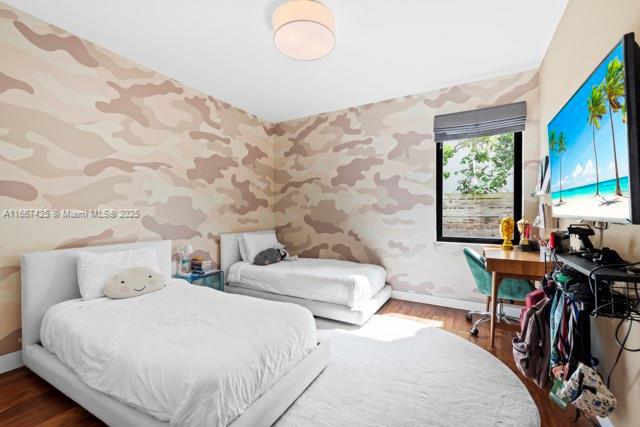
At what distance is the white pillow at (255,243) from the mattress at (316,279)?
0.16m

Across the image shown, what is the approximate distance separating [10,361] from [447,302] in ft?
13.9

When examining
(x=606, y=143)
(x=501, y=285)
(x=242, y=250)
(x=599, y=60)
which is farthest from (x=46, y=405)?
(x=599, y=60)

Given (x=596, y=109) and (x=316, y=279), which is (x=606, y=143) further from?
(x=316, y=279)

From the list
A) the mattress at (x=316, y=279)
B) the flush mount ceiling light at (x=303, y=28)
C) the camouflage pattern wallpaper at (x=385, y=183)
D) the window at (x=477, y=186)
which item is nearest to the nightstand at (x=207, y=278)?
the mattress at (x=316, y=279)

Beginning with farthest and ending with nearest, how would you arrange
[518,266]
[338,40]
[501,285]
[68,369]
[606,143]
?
[501,285] < [338,40] < [518,266] < [68,369] < [606,143]

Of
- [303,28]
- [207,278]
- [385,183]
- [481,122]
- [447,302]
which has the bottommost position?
[447,302]

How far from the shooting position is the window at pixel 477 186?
3.36m

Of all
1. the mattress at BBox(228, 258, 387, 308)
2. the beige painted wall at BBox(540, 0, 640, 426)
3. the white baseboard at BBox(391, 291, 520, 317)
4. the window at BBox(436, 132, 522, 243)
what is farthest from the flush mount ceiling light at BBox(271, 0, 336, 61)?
the white baseboard at BBox(391, 291, 520, 317)

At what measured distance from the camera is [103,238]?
8.91 ft

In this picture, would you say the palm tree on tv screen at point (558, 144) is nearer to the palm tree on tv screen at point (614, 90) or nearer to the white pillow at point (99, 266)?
the palm tree on tv screen at point (614, 90)

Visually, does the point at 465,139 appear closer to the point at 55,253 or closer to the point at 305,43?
the point at 305,43

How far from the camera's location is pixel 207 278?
3.46 metres

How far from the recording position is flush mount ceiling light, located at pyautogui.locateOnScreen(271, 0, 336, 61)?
205 cm

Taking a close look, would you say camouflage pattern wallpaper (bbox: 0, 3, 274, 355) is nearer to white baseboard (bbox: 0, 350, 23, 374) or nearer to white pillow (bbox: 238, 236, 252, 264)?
white baseboard (bbox: 0, 350, 23, 374)
